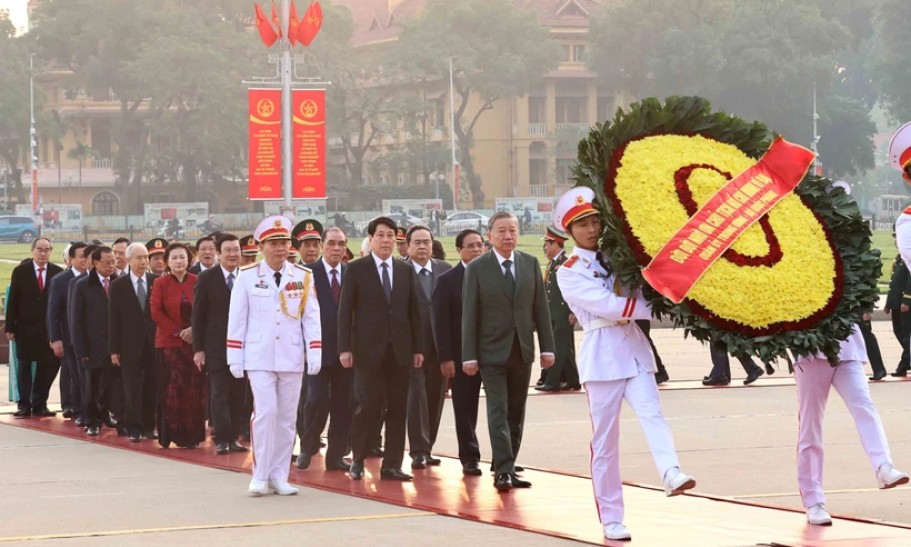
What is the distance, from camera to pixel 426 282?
1189 centimetres

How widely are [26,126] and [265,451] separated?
6976cm

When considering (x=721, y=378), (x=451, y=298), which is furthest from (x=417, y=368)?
(x=721, y=378)

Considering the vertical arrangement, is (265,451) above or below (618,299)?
below

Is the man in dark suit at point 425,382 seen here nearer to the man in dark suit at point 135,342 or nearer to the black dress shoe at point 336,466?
the black dress shoe at point 336,466

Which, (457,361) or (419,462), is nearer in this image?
(419,462)

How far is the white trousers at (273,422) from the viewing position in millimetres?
9883

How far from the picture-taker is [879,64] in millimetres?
84938

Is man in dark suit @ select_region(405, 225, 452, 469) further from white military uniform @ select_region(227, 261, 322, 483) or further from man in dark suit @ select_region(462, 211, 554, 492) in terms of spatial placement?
white military uniform @ select_region(227, 261, 322, 483)

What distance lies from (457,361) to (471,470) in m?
0.87

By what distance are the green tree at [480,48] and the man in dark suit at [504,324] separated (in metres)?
64.7

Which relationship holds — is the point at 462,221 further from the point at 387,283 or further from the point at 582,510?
the point at 582,510

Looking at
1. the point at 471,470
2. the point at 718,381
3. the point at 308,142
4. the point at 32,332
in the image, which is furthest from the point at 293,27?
the point at 471,470

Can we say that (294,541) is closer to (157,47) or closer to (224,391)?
(224,391)

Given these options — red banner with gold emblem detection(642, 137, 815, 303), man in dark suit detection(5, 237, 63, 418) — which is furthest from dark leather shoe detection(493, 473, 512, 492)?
man in dark suit detection(5, 237, 63, 418)
